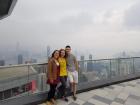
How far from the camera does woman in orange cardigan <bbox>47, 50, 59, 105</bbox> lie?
4812mm

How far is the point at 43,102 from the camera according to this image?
4.99 meters

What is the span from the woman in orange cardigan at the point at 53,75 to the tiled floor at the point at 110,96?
0.29 metres

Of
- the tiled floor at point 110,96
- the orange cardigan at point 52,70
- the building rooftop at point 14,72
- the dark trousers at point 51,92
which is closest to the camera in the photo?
the building rooftop at point 14,72

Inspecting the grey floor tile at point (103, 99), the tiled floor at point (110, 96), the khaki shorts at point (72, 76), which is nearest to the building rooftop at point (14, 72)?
the khaki shorts at point (72, 76)

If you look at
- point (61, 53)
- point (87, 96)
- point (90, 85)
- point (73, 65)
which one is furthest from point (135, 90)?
point (61, 53)

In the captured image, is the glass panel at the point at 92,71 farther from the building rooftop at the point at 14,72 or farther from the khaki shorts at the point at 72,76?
the building rooftop at the point at 14,72

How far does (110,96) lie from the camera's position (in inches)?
230

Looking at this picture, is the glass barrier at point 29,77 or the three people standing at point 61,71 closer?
the glass barrier at point 29,77

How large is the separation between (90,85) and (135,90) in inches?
73.1

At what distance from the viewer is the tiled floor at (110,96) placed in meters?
5.21

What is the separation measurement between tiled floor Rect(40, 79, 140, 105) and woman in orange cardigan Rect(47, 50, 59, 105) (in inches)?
11.5

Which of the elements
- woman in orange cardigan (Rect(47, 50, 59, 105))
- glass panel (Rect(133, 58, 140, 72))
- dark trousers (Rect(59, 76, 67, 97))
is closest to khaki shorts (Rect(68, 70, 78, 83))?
dark trousers (Rect(59, 76, 67, 97))

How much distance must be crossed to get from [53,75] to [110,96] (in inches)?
90.1

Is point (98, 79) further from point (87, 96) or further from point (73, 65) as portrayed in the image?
A: point (73, 65)
